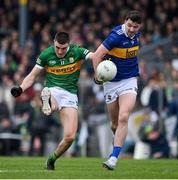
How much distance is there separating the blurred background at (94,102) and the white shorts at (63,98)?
7.44m

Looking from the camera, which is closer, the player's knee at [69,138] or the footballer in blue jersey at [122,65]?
the player's knee at [69,138]

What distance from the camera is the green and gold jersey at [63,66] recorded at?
47.5 feet

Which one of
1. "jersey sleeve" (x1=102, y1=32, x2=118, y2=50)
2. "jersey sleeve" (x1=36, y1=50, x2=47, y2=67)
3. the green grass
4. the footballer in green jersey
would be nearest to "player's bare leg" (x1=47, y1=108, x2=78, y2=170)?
the footballer in green jersey

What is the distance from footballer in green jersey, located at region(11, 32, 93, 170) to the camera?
1431 centimetres

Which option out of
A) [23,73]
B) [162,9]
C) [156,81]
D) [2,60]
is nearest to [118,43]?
[156,81]

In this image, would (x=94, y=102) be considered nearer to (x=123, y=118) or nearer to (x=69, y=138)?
(x=123, y=118)

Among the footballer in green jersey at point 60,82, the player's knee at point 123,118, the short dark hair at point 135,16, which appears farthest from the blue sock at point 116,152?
the short dark hair at point 135,16

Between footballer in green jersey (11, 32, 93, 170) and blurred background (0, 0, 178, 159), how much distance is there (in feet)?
24.1

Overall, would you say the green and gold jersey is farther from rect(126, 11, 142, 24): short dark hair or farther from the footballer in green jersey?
rect(126, 11, 142, 24): short dark hair

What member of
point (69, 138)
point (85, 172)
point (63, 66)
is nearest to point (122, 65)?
point (63, 66)

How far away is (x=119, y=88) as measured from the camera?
15.1m

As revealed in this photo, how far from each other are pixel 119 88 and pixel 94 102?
395 inches

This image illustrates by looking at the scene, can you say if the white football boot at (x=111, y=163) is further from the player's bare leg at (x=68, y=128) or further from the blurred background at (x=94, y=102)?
the blurred background at (x=94, y=102)

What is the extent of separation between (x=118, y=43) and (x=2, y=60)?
547 inches
